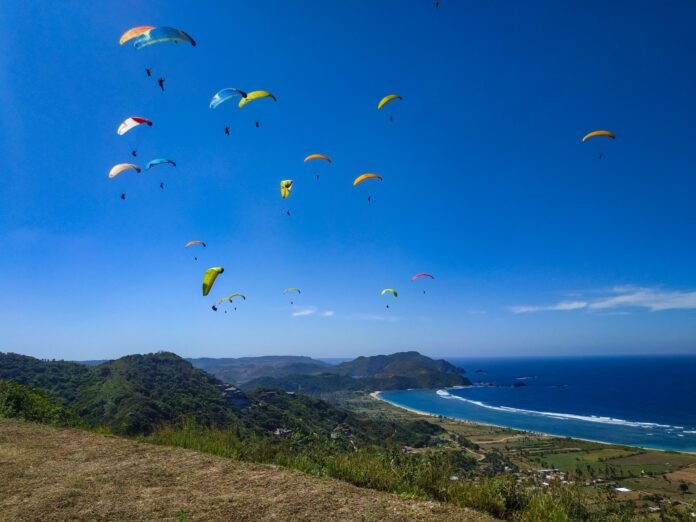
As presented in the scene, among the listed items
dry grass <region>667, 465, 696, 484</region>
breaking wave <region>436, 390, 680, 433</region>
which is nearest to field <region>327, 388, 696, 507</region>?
dry grass <region>667, 465, 696, 484</region>

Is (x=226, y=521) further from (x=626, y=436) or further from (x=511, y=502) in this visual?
(x=626, y=436)

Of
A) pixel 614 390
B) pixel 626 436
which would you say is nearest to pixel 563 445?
pixel 626 436

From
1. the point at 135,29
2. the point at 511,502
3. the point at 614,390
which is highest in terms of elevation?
the point at 135,29

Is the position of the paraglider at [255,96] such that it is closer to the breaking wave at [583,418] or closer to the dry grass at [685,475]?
the dry grass at [685,475]

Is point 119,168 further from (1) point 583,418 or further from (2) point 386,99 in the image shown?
(1) point 583,418

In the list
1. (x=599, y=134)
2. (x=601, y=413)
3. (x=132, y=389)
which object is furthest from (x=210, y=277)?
(x=601, y=413)

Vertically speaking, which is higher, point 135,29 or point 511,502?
point 135,29

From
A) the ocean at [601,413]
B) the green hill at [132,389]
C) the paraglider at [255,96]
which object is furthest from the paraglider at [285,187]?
the ocean at [601,413]

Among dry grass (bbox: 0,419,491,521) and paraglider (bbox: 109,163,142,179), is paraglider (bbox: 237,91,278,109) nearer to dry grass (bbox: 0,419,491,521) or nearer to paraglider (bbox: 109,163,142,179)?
paraglider (bbox: 109,163,142,179)
